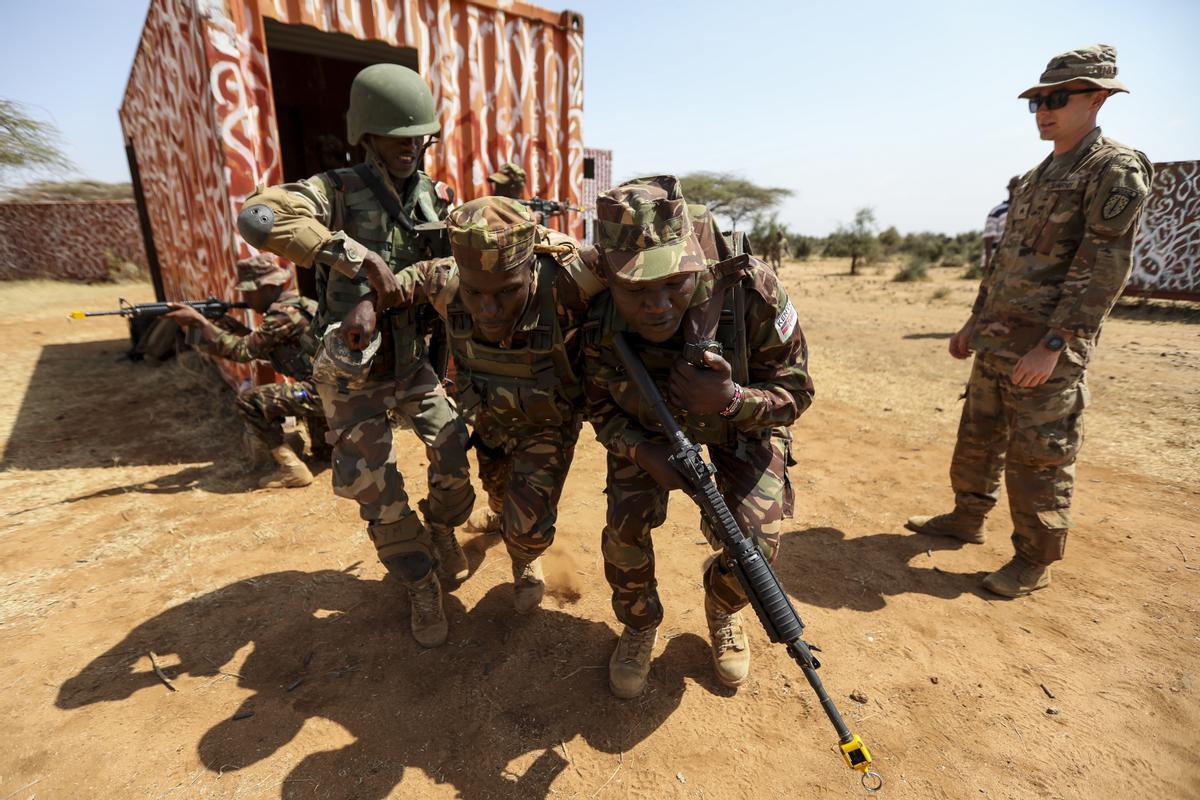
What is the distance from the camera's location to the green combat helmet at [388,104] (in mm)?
2715

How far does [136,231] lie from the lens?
17984 mm

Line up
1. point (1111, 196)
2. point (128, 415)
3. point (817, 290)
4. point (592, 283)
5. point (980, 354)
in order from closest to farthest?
point (592, 283) < point (1111, 196) < point (980, 354) < point (128, 415) < point (817, 290)

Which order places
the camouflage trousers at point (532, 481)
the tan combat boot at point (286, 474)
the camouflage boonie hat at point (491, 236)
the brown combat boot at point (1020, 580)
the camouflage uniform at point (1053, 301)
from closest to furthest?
the camouflage boonie hat at point (491, 236) → the camouflage trousers at point (532, 481) → the camouflage uniform at point (1053, 301) → the brown combat boot at point (1020, 580) → the tan combat boot at point (286, 474)

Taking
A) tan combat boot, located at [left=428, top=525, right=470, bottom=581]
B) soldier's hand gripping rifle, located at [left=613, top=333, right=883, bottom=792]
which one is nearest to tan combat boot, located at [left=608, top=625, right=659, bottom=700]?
soldier's hand gripping rifle, located at [left=613, top=333, right=883, bottom=792]

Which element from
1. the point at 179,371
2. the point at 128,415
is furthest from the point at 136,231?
the point at 128,415

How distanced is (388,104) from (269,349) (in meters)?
2.79

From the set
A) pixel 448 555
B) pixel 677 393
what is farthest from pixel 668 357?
pixel 448 555

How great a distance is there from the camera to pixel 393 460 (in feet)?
9.45

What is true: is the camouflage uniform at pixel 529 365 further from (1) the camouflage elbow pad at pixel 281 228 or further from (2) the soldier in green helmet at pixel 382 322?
(1) the camouflage elbow pad at pixel 281 228

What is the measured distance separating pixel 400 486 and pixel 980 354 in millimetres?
3229

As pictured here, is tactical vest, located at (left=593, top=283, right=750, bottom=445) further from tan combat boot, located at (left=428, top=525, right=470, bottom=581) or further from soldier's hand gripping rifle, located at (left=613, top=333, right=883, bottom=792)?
tan combat boot, located at (left=428, top=525, right=470, bottom=581)

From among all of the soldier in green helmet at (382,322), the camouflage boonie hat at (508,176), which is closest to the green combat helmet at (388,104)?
the soldier in green helmet at (382,322)

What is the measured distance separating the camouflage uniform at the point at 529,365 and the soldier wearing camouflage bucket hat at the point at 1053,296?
2.29 m

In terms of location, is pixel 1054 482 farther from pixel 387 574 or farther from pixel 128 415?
pixel 128 415
